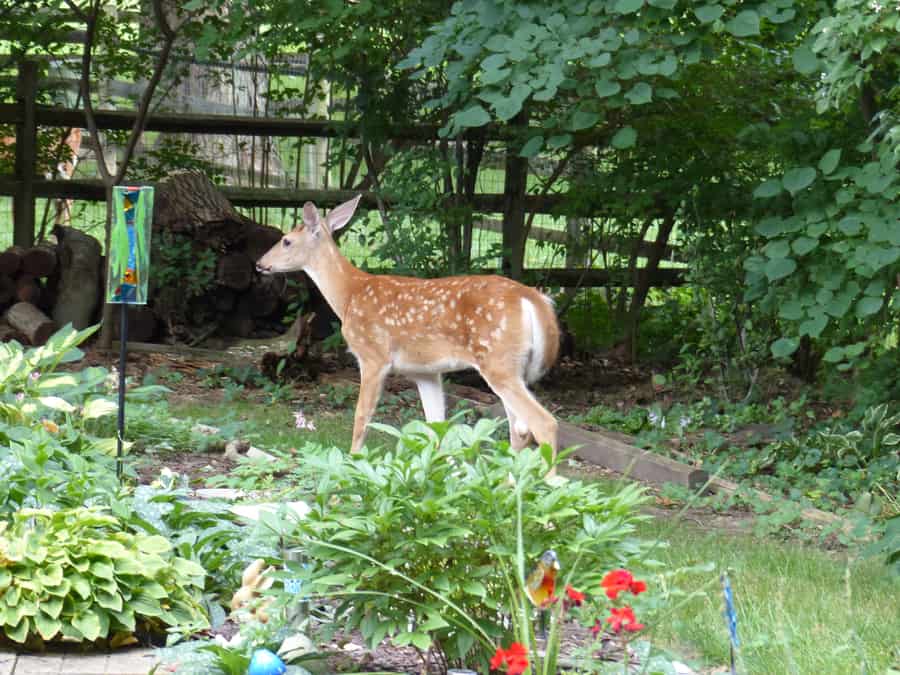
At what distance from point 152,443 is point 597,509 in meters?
3.66

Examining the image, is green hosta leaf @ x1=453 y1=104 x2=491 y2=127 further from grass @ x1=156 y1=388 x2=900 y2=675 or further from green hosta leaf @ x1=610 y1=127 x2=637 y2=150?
grass @ x1=156 y1=388 x2=900 y2=675

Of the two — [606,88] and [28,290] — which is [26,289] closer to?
[28,290]

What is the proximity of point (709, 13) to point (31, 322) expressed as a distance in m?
6.45

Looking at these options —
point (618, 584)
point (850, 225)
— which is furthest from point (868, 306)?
point (618, 584)

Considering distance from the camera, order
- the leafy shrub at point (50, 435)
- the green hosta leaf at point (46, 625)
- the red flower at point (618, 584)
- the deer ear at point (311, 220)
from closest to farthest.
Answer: the red flower at point (618, 584)
the green hosta leaf at point (46, 625)
the leafy shrub at point (50, 435)
the deer ear at point (311, 220)

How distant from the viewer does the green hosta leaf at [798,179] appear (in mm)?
6934

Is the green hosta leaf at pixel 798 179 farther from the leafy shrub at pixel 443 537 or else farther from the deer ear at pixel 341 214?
the leafy shrub at pixel 443 537

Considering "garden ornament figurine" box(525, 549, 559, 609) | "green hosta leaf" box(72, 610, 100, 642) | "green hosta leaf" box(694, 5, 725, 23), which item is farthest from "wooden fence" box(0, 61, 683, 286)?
"garden ornament figurine" box(525, 549, 559, 609)

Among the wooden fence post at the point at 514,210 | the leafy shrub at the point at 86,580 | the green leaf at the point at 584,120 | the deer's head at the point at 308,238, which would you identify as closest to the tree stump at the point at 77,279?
the wooden fence post at the point at 514,210

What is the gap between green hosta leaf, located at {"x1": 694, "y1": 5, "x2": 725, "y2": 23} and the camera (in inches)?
261

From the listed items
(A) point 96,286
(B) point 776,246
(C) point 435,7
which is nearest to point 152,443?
(B) point 776,246

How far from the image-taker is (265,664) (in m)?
3.29

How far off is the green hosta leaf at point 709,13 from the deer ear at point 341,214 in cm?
221

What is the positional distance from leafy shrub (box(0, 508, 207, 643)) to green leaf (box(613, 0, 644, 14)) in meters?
3.81
